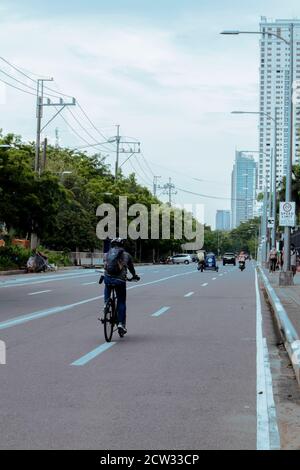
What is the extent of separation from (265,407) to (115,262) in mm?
5405

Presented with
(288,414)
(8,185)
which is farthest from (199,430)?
(8,185)

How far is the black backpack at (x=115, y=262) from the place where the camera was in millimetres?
12242

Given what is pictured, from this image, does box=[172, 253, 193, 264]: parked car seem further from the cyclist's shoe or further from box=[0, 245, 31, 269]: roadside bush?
the cyclist's shoe

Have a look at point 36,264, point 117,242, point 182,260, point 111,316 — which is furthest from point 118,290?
point 182,260

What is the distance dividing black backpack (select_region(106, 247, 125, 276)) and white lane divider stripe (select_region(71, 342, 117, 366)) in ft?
4.04

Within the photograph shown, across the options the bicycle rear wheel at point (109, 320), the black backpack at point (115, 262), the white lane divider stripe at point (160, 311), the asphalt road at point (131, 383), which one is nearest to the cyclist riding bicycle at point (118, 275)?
the black backpack at point (115, 262)

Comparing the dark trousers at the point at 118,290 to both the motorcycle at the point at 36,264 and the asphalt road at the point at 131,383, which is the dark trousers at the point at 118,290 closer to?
the asphalt road at the point at 131,383

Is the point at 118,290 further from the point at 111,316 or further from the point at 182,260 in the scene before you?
the point at 182,260

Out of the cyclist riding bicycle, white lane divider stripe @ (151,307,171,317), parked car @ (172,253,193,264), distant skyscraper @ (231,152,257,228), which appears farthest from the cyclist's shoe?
parked car @ (172,253,193,264)

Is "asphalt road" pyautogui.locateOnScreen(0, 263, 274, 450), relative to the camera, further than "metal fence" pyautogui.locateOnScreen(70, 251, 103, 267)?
No

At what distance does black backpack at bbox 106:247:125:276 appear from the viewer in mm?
12242

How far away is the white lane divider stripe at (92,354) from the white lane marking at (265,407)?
239cm

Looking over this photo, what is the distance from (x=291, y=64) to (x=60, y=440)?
23900 mm
